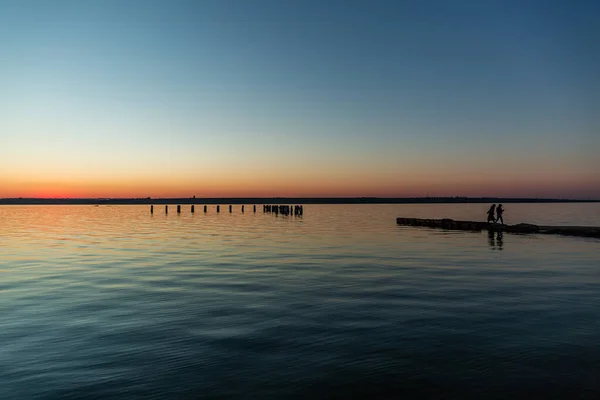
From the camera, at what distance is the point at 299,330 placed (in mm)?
12164

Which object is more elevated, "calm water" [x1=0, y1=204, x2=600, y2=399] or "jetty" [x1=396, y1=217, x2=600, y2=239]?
"jetty" [x1=396, y1=217, x2=600, y2=239]

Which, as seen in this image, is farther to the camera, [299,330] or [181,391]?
[299,330]

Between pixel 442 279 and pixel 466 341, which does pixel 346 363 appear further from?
pixel 442 279

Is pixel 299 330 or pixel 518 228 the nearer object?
pixel 299 330

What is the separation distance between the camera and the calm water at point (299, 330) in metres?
8.57

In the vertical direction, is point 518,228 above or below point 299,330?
above

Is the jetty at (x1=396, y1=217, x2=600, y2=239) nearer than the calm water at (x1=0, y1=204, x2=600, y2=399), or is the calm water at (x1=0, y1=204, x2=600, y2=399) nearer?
the calm water at (x1=0, y1=204, x2=600, y2=399)

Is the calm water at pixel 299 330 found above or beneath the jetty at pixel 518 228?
beneath

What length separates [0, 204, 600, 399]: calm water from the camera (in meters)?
8.57

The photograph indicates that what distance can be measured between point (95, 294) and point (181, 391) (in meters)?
10.3

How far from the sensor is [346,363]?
9.59m

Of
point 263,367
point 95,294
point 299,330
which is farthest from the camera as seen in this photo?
point 95,294

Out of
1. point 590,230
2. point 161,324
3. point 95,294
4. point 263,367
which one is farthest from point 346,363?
point 590,230

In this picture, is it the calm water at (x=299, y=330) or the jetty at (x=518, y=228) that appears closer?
the calm water at (x=299, y=330)
